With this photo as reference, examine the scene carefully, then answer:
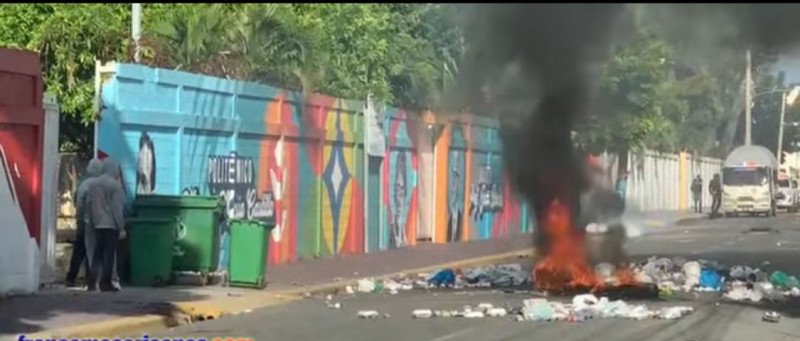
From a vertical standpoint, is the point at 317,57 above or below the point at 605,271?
above

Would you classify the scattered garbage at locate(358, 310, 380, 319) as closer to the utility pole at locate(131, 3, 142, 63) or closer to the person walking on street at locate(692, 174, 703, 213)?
the utility pole at locate(131, 3, 142, 63)

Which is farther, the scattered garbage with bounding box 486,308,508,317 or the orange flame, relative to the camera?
the orange flame

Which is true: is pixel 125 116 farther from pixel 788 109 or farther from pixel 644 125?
pixel 788 109

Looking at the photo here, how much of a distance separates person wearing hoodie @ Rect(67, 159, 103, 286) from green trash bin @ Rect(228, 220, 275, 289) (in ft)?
6.81

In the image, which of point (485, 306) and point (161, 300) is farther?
point (485, 306)

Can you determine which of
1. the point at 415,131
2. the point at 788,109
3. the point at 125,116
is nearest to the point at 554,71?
the point at 125,116

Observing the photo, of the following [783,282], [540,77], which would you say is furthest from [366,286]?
[540,77]

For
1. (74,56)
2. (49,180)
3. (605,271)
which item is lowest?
(605,271)

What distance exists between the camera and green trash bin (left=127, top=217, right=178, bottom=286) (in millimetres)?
17828

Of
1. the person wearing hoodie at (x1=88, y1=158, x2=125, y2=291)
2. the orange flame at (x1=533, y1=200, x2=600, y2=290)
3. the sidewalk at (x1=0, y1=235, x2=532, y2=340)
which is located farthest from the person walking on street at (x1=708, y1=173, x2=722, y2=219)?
the person wearing hoodie at (x1=88, y1=158, x2=125, y2=291)

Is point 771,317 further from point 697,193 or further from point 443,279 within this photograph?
point 697,193

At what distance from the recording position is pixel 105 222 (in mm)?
16625

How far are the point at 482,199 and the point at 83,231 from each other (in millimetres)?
16947

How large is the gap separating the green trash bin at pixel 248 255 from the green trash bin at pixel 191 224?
266mm
